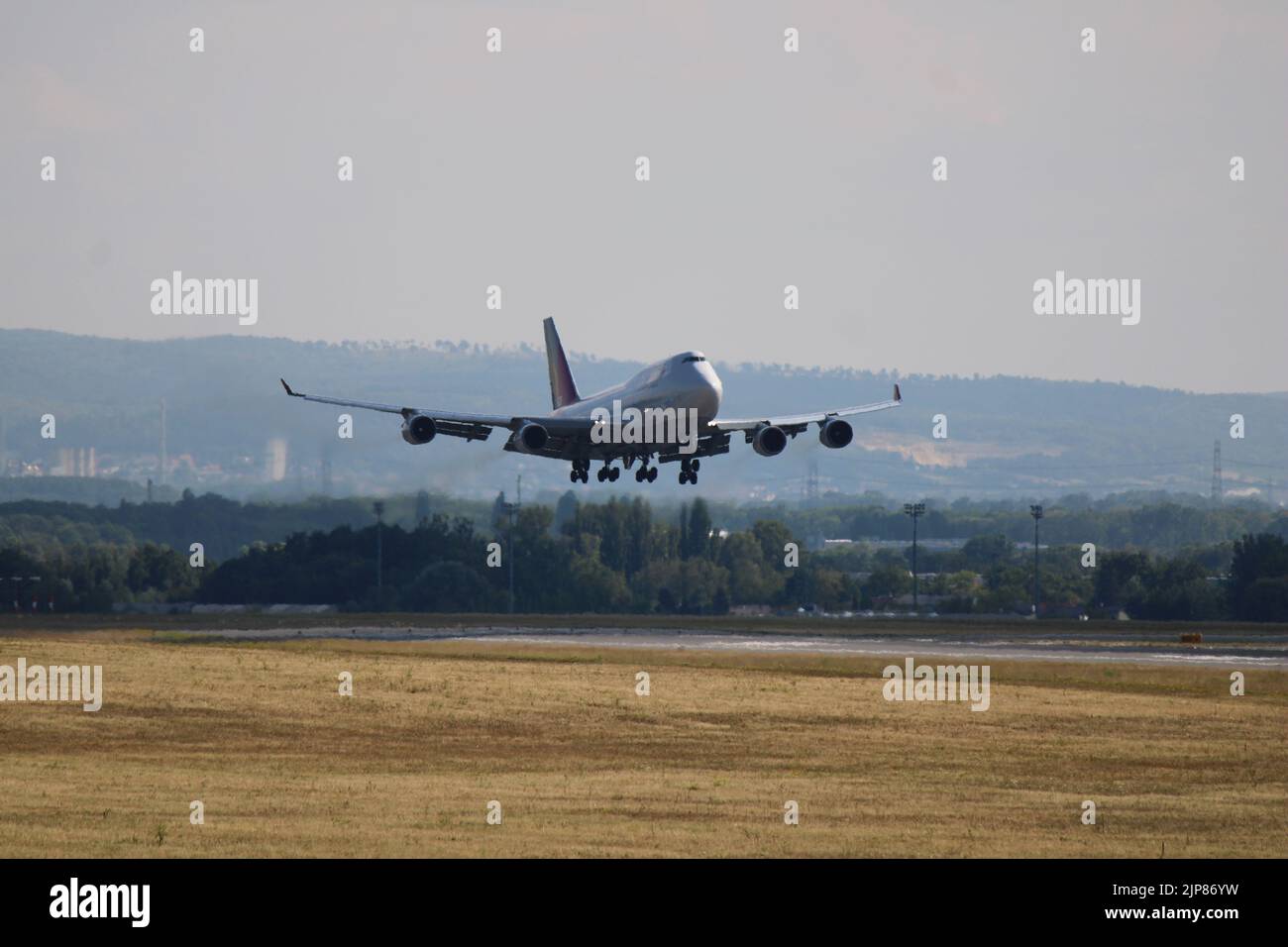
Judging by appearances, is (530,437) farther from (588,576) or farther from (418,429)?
(588,576)

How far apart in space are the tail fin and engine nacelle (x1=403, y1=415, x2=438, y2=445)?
20.0 meters

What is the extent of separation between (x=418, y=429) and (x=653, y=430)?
947 cm

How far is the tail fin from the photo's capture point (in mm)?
94312

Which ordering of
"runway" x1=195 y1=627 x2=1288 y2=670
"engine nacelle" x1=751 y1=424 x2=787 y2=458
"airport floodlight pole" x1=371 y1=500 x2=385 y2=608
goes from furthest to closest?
1. "airport floodlight pole" x1=371 y1=500 x2=385 y2=608
2. "runway" x1=195 y1=627 x2=1288 y2=670
3. "engine nacelle" x1=751 y1=424 x2=787 y2=458

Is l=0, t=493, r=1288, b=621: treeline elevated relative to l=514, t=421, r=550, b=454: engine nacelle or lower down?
lower down

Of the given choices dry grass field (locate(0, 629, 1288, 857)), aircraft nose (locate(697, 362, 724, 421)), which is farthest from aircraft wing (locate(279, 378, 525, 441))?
dry grass field (locate(0, 629, 1288, 857))

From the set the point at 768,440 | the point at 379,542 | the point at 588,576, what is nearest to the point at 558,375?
the point at 768,440

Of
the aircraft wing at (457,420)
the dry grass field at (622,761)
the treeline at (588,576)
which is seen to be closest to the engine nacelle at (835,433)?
the dry grass field at (622,761)

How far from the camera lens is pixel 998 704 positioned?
58781 mm

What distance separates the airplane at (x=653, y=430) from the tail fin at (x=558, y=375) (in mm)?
9232

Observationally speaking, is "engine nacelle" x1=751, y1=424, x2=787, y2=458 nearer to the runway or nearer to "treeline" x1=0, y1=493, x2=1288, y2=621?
the runway

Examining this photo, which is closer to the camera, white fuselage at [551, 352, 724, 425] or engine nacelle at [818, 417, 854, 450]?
white fuselage at [551, 352, 724, 425]
